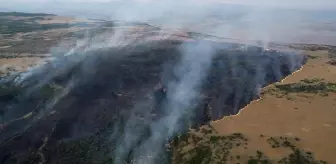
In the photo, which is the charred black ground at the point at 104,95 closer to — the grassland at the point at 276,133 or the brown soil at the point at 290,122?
the brown soil at the point at 290,122

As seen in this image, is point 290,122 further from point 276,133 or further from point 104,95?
point 104,95

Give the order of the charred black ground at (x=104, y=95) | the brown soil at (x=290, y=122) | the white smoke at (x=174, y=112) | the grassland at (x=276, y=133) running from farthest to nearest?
1. the charred black ground at (x=104, y=95)
2. the white smoke at (x=174, y=112)
3. the brown soil at (x=290, y=122)
4. the grassland at (x=276, y=133)

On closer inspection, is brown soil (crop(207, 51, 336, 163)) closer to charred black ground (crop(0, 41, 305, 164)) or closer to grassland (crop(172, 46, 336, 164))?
grassland (crop(172, 46, 336, 164))

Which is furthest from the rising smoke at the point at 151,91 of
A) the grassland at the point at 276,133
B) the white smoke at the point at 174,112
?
the grassland at the point at 276,133

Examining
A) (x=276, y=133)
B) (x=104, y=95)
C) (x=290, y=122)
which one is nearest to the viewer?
(x=276, y=133)

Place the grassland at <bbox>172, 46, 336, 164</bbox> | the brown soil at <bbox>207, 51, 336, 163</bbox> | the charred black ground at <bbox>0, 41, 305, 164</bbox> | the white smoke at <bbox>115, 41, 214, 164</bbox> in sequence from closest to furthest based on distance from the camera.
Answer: the grassland at <bbox>172, 46, 336, 164</bbox> → the brown soil at <bbox>207, 51, 336, 163</bbox> → the white smoke at <bbox>115, 41, 214, 164</bbox> → the charred black ground at <bbox>0, 41, 305, 164</bbox>

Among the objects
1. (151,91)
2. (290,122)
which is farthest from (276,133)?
(151,91)

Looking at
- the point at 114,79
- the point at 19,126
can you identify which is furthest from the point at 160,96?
the point at 19,126

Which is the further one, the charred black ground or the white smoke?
the charred black ground

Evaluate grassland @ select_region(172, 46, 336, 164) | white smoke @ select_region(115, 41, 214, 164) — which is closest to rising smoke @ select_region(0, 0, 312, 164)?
white smoke @ select_region(115, 41, 214, 164)
